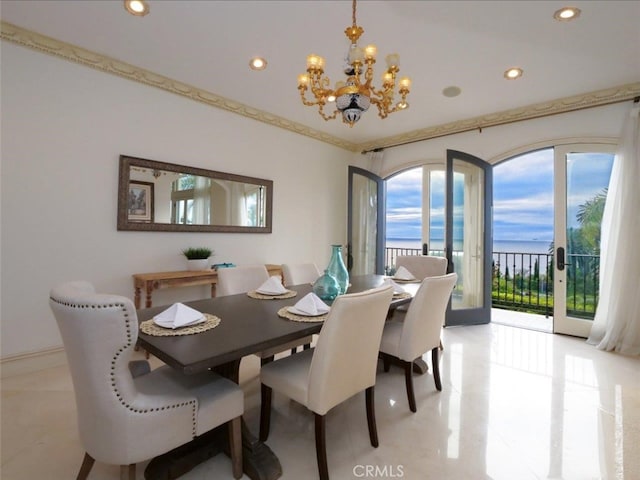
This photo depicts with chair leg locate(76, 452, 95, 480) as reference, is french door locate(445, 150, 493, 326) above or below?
above

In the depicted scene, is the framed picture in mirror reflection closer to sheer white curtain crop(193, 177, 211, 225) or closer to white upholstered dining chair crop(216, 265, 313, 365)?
sheer white curtain crop(193, 177, 211, 225)

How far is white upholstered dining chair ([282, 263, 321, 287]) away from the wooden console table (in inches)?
35.3

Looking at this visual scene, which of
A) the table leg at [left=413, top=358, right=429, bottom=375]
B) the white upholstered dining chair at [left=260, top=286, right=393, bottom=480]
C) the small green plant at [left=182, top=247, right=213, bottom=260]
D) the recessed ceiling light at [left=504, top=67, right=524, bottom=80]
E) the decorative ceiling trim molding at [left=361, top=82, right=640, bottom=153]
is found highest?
the recessed ceiling light at [left=504, top=67, right=524, bottom=80]

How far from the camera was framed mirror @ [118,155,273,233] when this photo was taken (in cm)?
310

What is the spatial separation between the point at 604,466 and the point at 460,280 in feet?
9.25

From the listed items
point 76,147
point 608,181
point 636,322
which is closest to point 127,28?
point 76,147

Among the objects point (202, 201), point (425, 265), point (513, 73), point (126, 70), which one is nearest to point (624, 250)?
point (425, 265)

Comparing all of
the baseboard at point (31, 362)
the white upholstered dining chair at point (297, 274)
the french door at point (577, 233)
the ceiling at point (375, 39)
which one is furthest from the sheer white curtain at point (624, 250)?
the baseboard at point (31, 362)

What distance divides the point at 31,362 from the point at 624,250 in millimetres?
5893

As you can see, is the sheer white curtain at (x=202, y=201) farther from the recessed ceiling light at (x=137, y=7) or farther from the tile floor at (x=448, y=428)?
the tile floor at (x=448, y=428)

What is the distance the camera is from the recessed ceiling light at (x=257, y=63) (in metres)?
2.95

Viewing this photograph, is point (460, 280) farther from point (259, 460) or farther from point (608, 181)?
point (259, 460)

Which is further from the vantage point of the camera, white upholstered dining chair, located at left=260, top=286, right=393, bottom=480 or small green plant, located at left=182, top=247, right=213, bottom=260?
small green plant, located at left=182, top=247, right=213, bottom=260

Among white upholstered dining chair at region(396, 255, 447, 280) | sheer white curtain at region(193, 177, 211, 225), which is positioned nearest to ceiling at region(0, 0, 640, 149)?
sheer white curtain at region(193, 177, 211, 225)
